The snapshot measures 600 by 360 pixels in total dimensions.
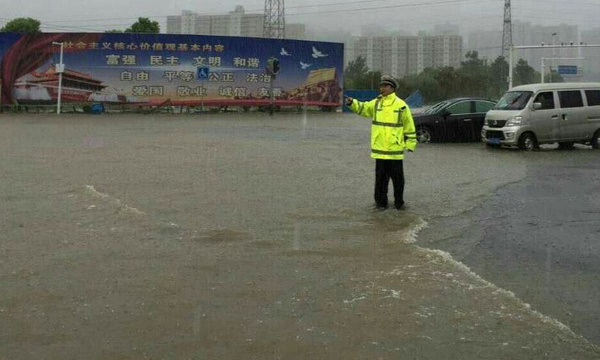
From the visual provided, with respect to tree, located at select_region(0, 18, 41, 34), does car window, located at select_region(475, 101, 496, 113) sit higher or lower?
lower

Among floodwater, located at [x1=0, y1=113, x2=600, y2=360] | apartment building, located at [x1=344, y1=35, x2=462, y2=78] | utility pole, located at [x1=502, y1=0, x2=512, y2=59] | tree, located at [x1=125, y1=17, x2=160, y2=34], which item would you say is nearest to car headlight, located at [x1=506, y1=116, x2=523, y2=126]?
floodwater, located at [x1=0, y1=113, x2=600, y2=360]

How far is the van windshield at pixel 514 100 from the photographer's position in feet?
56.0

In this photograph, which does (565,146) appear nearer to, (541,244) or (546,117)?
(546,117)

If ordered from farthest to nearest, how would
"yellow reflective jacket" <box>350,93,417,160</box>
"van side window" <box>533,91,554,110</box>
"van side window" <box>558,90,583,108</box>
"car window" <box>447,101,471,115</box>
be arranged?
"car window" <box>447,101,471,115</box> → "van side window" <box>558,90,583,108</box> → "van side window" <box>533,91,554,110</box> → "yellow reflective jacket" <box>350,93,417,160</box>

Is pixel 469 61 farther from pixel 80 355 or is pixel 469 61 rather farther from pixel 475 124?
pixel 80 355

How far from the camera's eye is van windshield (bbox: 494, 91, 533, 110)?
1706 cm

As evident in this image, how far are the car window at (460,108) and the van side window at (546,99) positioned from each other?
2742mm

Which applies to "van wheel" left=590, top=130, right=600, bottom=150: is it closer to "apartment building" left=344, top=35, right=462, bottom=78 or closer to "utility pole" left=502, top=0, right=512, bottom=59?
"utility pole" left=502, top=0, right=512, bottom=59

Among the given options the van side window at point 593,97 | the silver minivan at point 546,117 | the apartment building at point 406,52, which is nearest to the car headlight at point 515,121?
the silver minivan at point 546,117

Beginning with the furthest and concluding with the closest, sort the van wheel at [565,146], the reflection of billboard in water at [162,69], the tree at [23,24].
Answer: the tree at [23,24]
the reflection of billboard in water at [162,69]
the van wheel at [565,146]

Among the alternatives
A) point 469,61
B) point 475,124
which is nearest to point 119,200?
point 475,124

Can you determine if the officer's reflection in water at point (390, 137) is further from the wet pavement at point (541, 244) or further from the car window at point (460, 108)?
the car window at point (460, 108)

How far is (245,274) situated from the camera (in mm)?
5730

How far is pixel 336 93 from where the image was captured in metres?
48.2
